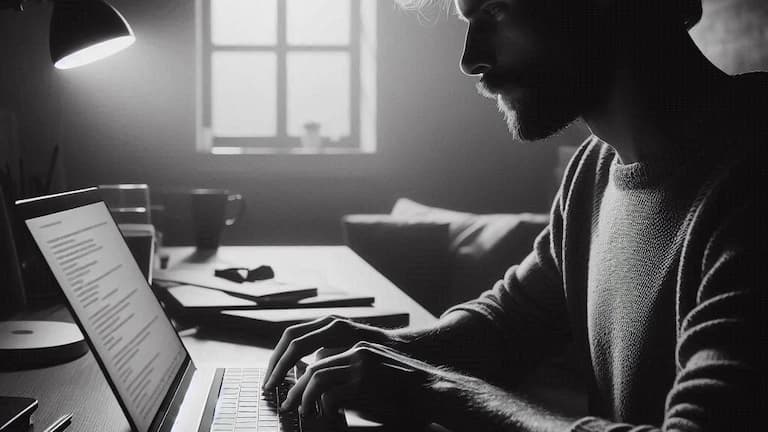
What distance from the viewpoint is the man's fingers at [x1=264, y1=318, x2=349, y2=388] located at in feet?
2.65

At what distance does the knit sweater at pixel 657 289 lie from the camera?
0.57m

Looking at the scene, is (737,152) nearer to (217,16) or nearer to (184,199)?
(184,199)

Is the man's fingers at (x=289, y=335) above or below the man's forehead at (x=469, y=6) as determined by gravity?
below

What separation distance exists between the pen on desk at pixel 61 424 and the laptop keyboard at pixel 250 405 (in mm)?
138

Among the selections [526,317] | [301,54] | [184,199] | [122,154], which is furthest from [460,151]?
[526,317]

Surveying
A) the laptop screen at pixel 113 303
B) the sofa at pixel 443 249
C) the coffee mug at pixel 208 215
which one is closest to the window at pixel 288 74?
the sofa at pixel 443 249

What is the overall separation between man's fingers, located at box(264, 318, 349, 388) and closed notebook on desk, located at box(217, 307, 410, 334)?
164 millimetres

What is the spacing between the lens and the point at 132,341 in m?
0.67

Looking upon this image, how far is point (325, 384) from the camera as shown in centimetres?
71

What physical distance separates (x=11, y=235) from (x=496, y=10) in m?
0.82

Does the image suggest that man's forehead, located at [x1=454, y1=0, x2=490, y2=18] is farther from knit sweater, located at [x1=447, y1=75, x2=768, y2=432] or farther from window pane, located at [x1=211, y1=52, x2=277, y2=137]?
window pane, located at [x1=211, y1=52, x2=277, y2=137]

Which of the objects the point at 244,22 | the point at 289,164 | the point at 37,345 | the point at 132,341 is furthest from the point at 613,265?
the point at 244,22

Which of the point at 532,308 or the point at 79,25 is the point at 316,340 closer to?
the point at 532,308

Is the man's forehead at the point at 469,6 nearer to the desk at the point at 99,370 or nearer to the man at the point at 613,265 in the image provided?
the man at the point at 613,265
